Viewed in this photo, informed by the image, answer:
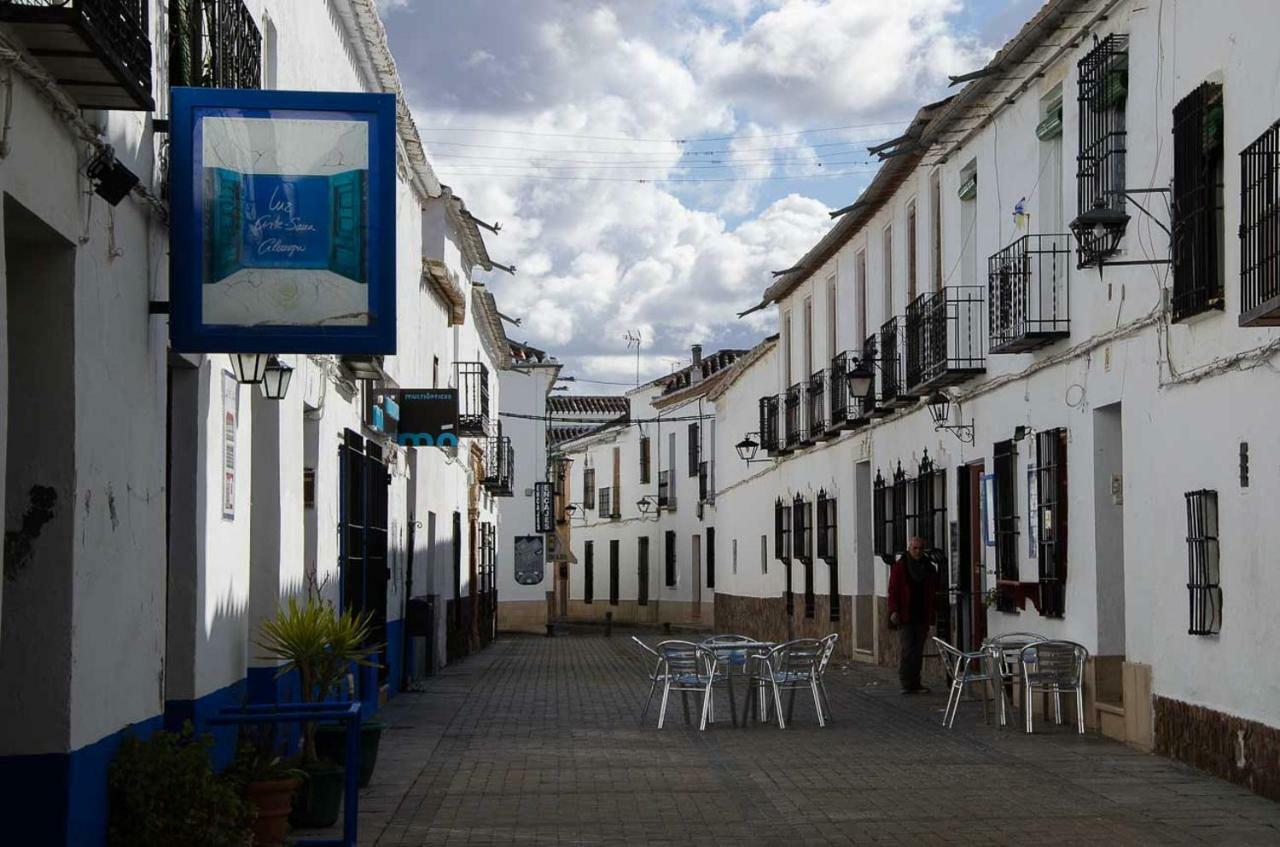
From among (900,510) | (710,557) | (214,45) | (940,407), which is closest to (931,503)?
(940,407)

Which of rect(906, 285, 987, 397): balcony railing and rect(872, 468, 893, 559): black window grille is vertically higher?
rect(906, 285, 987, 397): balcony railing

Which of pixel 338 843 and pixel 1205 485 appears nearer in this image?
pixel 338 843

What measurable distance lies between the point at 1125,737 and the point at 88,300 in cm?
881

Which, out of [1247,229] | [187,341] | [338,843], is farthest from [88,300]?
[1247,229]

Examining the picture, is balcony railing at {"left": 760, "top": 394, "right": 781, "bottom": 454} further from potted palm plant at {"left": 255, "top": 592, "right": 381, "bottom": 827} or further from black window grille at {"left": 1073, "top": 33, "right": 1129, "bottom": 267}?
potted palm plant at {"left": 255, "top": 592, "right": 381, "bottom": 827}

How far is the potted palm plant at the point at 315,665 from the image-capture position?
31.3 feet

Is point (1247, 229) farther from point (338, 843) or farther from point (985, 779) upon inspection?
point (338, 843)

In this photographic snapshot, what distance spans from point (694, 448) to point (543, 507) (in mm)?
3988

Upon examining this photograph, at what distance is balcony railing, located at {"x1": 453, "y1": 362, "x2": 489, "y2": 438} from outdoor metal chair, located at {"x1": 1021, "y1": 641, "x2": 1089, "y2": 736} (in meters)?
12.6

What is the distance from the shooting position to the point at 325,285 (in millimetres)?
7891

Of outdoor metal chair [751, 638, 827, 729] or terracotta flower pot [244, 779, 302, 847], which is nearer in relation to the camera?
terracotta flower pot [244, 779, 302, 847]

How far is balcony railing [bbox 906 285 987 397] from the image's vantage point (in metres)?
17.5

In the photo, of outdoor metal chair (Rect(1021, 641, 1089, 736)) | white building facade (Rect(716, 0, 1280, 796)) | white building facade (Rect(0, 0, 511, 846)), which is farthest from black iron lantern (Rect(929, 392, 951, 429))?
white building facade (Rect(0, 0, 511, 846))

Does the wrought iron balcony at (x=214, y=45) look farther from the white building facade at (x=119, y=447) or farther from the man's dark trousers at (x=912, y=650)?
the man's dark trousers at (x=912, y=650)
